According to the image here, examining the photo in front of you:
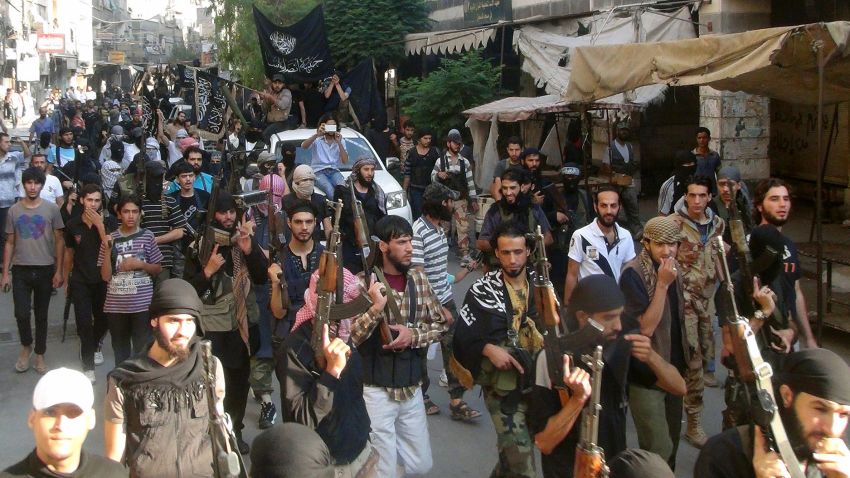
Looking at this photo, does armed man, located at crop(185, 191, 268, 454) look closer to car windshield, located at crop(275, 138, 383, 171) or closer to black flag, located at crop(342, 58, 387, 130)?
car windshield, located at crop(275, 138, 383, 171)

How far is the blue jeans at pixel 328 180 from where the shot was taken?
1087 centimetres

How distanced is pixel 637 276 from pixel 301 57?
13.5 meters

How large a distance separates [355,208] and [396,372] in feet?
7.91

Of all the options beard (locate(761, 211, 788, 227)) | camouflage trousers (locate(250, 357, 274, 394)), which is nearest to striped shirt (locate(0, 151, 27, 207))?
A: camouflage trousers (locate(250, 357, 274, 394))

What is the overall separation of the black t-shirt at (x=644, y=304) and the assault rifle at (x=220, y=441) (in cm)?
225

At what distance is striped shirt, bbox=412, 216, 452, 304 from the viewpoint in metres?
6.90

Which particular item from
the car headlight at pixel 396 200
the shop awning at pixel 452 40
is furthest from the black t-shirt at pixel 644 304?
the shop awning at pixel 452 40

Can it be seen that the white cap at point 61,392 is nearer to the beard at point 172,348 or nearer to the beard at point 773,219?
the beard at point 172,348

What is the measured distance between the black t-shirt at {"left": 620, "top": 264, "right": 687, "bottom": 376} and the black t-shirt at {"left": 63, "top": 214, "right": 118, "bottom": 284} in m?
4.31

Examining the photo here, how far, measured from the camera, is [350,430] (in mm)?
4352

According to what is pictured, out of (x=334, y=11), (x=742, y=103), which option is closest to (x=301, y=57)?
(x=334, y=11)

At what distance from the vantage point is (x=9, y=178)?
11297mm

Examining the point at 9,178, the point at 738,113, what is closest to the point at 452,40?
the point at 738,113

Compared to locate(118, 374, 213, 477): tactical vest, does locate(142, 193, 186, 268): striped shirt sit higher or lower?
higher
